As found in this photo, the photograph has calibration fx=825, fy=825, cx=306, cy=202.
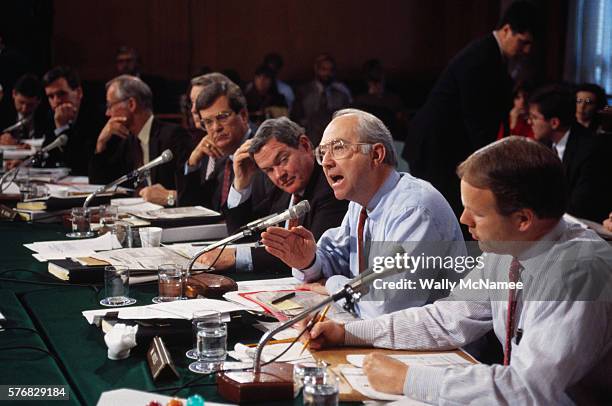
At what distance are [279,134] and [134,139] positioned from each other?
7.50ft

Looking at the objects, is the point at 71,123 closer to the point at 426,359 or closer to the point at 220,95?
the point at 220,95

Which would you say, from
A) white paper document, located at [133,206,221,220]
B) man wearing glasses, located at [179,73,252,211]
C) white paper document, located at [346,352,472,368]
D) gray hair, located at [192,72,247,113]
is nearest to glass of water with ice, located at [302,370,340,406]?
white paper document, located at [346,352,472,368]

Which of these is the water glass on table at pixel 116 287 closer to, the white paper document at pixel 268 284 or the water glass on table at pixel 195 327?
the white paper document at pixel 268 284

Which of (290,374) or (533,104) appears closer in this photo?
(290,374)

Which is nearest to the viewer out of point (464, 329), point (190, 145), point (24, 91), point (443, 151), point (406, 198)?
point (464, 329)

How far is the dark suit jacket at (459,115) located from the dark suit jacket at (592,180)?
0.51 m

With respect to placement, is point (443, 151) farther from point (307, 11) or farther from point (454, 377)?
point (307, 11)

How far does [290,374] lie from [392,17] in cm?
962

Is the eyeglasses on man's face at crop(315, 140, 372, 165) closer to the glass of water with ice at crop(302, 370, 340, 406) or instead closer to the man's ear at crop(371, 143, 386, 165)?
the man's ear at crop(371, 143, 386, 165)

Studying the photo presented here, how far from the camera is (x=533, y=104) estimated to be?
4.77 m

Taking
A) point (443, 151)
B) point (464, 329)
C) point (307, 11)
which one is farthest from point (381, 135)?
point (307, 11)

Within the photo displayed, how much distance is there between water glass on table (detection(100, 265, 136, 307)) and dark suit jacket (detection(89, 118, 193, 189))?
199 centimetres

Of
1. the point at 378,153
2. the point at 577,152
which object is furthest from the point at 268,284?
the point at 577,152

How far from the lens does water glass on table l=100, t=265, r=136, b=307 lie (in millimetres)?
2381
